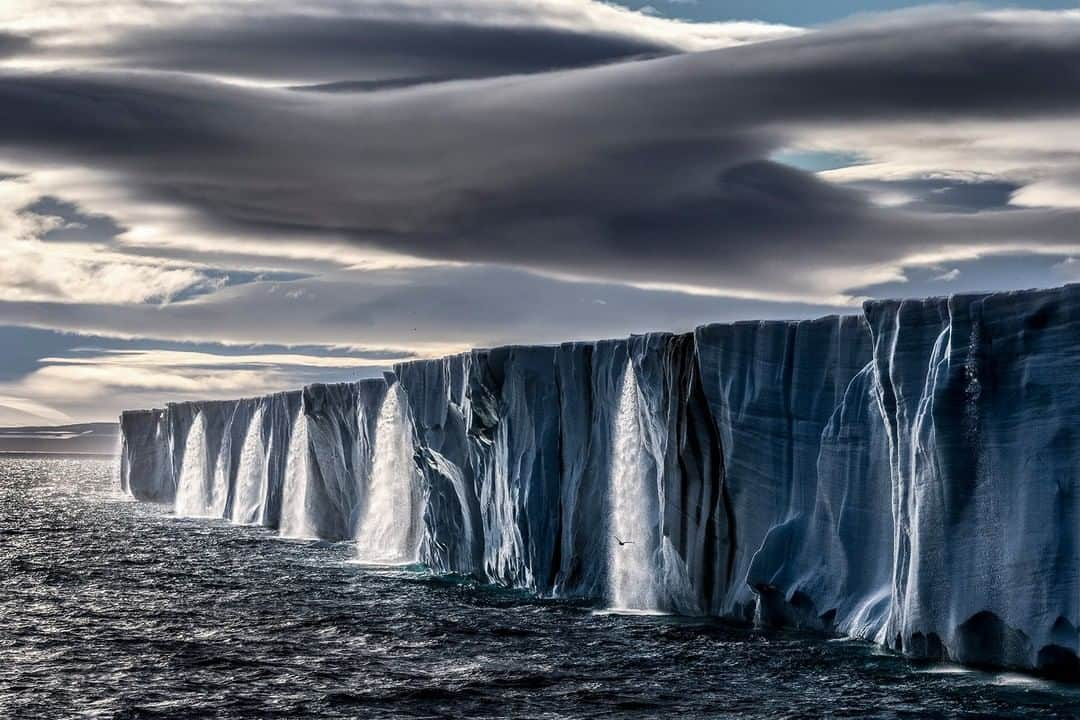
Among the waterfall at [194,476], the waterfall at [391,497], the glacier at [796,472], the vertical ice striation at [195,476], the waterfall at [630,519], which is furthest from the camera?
the waterfall at [194,476]

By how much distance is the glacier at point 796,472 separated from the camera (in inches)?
584

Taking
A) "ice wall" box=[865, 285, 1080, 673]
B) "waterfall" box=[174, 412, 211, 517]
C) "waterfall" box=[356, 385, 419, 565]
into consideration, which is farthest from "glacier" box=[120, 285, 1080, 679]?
"waterfall" box=[174, 412, 211, 517]

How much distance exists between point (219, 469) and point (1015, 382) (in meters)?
45.6

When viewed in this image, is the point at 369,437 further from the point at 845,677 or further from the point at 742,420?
the point at 845,677

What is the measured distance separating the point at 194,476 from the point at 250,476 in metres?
10.2

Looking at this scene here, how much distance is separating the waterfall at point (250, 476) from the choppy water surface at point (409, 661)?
73.0 ft

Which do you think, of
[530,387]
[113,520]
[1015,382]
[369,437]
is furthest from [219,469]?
[1015,382]

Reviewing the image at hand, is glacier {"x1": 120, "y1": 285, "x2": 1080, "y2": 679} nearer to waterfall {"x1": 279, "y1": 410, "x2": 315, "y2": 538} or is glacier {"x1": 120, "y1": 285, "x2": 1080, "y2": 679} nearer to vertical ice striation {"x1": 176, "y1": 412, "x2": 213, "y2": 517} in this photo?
waterfall {"x1": 279, "y1": 410, "x2": 315, "y2": 538}

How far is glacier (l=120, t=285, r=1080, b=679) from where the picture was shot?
14.8 metres

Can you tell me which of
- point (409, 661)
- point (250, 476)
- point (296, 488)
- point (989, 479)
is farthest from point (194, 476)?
point (989, 479)

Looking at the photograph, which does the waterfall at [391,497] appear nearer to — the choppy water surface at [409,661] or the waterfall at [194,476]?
the choppy water surface at [409,661]

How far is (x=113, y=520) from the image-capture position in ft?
171

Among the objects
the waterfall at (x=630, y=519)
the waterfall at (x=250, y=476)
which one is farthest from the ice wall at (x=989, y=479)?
the waterfall at (x=250, y=476)

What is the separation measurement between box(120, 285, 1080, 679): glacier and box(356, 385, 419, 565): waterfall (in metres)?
0.95
